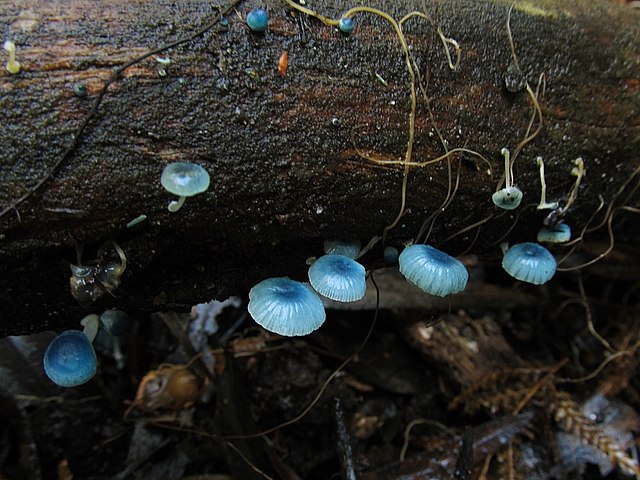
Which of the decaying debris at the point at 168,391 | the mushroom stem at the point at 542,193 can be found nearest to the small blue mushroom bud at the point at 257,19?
the mushroom stem at the point at 542,193

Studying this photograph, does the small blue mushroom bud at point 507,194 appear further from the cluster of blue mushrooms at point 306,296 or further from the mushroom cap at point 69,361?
the mushroom cap at point 69,361

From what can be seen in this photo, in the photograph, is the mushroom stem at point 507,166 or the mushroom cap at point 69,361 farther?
the mushroom stem at point 507,166

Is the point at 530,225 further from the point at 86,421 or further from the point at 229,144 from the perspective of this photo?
the point at 86,421

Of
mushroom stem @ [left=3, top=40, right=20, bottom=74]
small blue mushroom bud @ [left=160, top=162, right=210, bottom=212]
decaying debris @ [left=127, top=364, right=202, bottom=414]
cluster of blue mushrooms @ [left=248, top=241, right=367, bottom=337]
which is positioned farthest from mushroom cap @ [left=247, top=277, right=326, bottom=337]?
decaying debris @ [left=127, top=364, right=202, bottom=414]

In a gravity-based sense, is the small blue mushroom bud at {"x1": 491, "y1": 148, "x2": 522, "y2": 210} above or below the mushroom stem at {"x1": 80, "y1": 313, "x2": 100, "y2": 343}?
below

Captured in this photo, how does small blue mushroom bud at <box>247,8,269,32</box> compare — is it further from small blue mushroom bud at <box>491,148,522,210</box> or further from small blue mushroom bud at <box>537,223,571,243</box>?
small blue mushroom bud at <box>537,223,571,243</box>

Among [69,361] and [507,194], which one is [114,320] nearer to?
[69,361]
